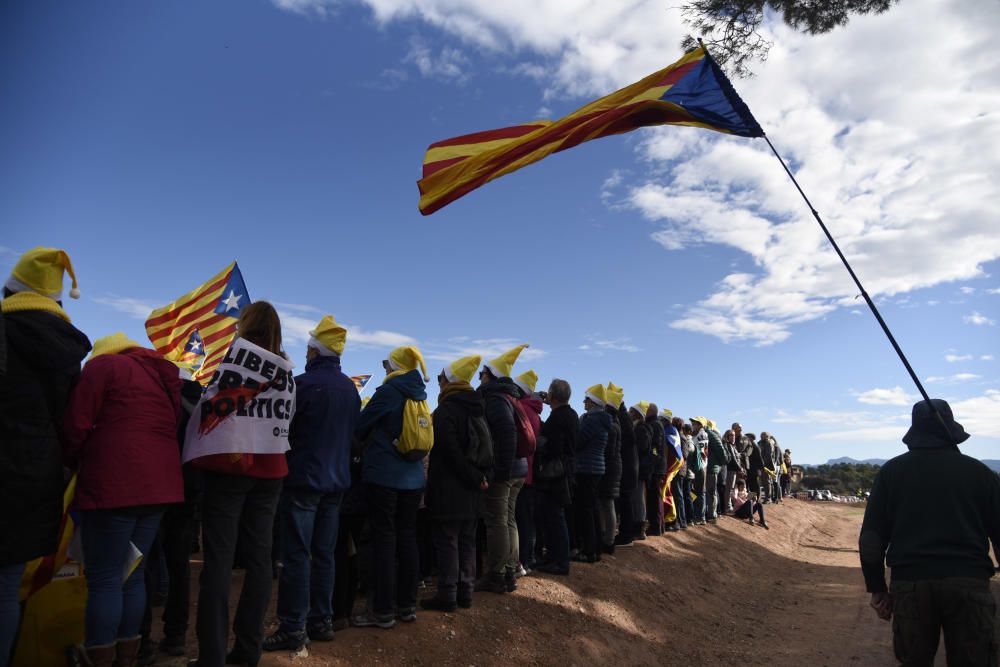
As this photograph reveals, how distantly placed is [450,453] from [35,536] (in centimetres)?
339

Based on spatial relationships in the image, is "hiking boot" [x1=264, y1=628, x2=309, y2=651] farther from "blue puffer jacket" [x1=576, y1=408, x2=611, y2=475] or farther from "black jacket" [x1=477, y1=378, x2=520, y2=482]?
"blue puffer jacket" [x1=576, y1=408, x2=611, y2=475]

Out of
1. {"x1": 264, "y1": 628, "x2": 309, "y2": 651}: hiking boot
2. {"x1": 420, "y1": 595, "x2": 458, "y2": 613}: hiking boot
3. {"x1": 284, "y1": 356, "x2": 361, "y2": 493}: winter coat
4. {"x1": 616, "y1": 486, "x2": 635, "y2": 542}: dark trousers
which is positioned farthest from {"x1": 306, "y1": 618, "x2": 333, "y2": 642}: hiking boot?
{"x1": 616, "y1": 486, "x2": 635, "y2": 542}: dark trousers

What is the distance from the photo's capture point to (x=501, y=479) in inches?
270

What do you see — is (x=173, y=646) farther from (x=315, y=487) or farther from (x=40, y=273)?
(x=40, y=273)

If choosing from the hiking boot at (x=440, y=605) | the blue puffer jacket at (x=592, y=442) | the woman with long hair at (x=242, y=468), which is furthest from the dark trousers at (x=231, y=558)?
the blue puffer jacket at (x=592, y=442)

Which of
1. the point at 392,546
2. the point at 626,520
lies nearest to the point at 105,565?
the point at 392,546

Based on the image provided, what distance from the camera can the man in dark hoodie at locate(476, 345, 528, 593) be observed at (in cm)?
684

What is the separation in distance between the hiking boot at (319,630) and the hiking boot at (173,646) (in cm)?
90

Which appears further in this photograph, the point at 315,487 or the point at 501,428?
the point at 501,428

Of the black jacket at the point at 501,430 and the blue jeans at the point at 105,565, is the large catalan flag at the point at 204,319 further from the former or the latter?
the blue jeans at the point at 105,565

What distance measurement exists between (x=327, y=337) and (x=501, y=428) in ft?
7.75

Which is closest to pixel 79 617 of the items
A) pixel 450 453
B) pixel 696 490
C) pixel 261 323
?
pixel 261 323

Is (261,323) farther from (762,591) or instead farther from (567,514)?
(762,591)

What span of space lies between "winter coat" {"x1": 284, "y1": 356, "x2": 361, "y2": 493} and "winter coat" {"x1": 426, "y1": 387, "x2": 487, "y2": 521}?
1195 millimetres
